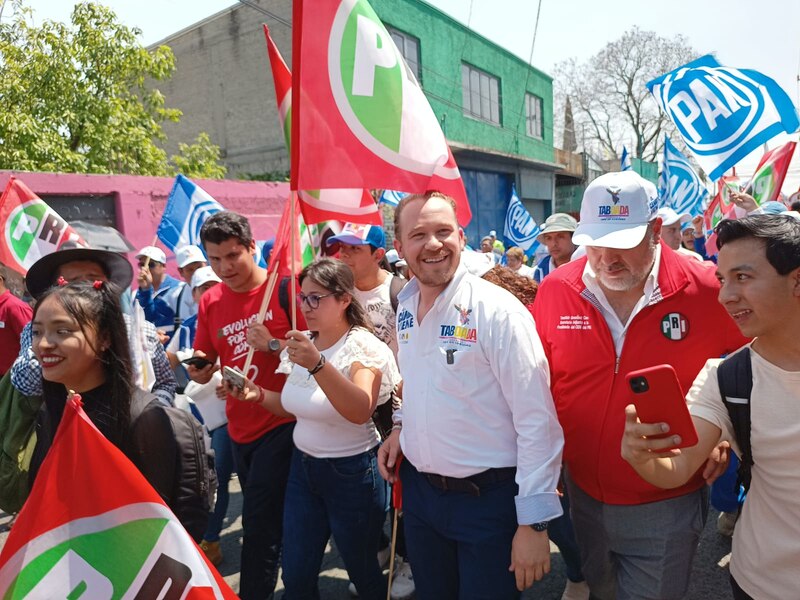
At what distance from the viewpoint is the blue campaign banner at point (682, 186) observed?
8453mm

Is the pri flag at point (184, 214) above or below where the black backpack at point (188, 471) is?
above

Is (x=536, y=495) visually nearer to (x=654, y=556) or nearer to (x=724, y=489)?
(x=654, y=556)

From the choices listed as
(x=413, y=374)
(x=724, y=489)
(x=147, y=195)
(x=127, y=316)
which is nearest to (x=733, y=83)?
(x=724, y=489)

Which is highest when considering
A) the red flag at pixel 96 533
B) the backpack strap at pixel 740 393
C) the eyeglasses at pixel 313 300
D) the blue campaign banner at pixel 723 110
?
the blue campaign banner at pixel 723 110

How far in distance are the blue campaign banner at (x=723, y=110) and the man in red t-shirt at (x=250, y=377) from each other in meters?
3.91

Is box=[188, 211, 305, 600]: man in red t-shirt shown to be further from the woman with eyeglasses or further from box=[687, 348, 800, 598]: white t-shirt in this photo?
box=[687, 348, 800, 598]: white t-shirt

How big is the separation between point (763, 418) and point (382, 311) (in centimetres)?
226

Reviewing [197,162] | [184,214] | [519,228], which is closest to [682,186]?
[519,228]

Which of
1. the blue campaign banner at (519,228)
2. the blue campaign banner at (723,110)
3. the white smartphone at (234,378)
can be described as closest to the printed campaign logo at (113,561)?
the white smartphone at (234,378)

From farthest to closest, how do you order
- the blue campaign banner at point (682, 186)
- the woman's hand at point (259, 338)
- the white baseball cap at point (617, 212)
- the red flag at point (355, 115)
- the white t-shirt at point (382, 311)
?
the blue campaign banner at point (682, 186) < the white t-shirt at point (382, 311) < the woman's hand at point (259, 338) < the red flag at point (355, 115) < the white baseball cap at point (617, 212)

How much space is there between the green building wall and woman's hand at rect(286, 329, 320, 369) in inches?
617

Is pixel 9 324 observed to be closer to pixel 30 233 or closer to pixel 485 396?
pixel 30 233

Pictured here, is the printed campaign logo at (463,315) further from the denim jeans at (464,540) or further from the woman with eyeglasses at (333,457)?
the woman with eyeglasses at (333,457)

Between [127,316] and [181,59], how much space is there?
18.5m
